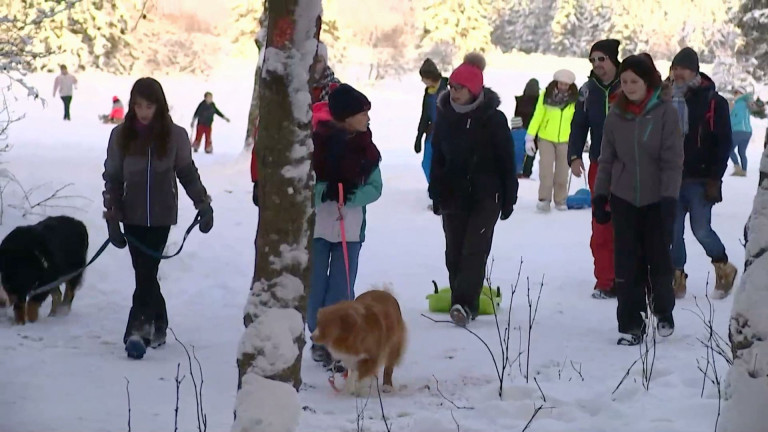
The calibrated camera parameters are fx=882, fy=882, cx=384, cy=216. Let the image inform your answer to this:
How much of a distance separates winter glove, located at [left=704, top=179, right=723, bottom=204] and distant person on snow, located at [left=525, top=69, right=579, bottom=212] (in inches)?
182

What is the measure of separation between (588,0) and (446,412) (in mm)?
66589

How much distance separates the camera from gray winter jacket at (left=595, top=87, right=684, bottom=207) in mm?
5816

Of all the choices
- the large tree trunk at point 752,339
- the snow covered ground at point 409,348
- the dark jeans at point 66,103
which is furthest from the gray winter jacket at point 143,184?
the dark jeans at point 66,103

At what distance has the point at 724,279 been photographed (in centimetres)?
749

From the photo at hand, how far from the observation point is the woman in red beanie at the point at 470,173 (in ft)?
20.8

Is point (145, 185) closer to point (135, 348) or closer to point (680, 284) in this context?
point (135, 348)

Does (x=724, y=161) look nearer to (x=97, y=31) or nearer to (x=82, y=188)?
(x=82, y=188)

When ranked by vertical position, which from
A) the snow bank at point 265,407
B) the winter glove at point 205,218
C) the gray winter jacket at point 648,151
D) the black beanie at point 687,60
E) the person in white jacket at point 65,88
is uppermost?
the black beanie at point 687,60

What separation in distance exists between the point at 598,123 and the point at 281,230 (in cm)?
472

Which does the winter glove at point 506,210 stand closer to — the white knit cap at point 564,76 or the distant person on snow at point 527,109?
the white knit cap at point 564,76

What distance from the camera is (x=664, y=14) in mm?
56219

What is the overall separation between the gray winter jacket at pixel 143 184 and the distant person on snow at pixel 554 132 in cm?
712

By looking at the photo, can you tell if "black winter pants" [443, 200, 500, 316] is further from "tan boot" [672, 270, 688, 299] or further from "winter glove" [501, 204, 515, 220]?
"tan boot" [672, 270, 688, 299]

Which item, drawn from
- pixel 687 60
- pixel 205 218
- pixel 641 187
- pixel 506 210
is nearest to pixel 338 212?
pixel 205 218
